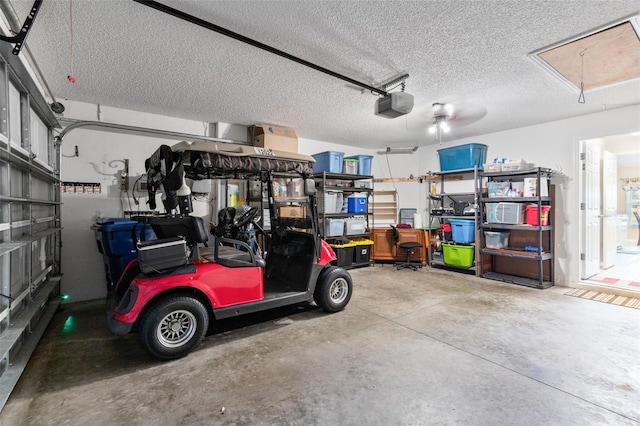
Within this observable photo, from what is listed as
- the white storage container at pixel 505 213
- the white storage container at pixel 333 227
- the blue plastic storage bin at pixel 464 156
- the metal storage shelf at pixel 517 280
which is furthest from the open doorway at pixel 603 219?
the white storage container at pixel 333 227

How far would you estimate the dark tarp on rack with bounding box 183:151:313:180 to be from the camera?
107 inches

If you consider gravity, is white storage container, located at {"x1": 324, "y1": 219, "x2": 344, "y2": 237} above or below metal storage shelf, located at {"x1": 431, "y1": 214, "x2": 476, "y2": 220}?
below

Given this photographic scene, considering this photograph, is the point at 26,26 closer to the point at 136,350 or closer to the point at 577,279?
the point at 136,350

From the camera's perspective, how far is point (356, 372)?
2.29 m

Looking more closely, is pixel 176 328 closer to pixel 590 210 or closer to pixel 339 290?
A: pixel 339 290

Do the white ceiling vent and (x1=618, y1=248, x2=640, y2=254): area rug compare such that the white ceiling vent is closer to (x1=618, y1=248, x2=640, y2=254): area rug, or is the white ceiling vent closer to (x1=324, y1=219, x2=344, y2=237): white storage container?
(x1=324, y1=219, x2=344, y2=237): white storage container

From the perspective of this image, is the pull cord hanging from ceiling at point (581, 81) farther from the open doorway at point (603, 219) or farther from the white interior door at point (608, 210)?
the white interior door at point (608, 210)

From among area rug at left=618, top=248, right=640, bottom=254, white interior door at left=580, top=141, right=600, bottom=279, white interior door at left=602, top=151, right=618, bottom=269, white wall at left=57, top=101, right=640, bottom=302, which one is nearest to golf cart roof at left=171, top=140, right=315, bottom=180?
white wall at left=57, top=101, right=640, bottom=302

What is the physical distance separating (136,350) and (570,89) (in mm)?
5655

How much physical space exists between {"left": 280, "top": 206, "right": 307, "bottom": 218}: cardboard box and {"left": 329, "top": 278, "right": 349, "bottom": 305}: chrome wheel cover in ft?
2.99

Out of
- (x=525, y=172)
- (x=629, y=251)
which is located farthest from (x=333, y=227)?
(x=629, y=251)

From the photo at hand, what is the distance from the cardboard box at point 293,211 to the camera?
3508 millimetres

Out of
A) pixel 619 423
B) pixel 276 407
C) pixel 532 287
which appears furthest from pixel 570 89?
pixel 276 407

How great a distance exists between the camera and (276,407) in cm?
190
